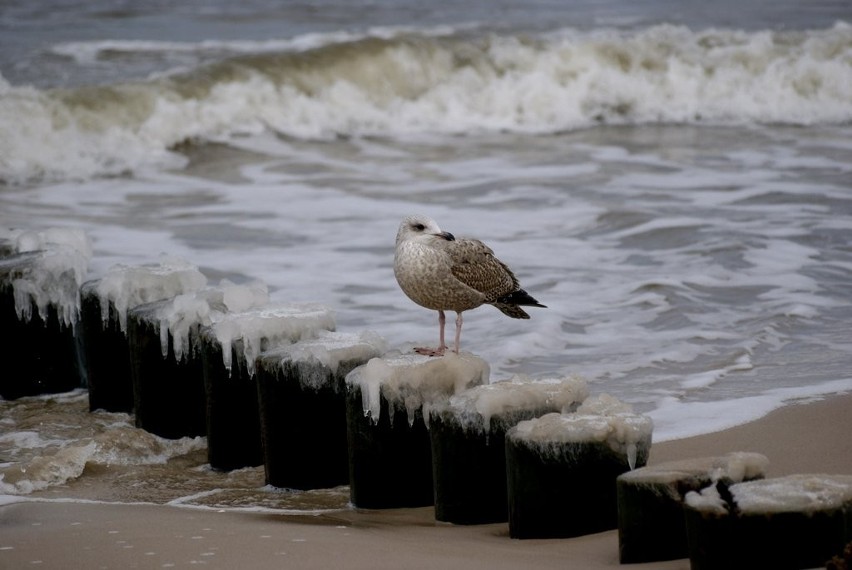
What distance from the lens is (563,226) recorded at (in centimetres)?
1081

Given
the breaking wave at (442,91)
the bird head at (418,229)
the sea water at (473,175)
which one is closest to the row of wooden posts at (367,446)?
the sea water at (473,175)

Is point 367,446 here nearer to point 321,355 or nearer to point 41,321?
point 321,355

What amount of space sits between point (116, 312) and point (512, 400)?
8.79 feet

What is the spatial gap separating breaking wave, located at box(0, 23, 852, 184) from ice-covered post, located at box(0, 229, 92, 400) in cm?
775

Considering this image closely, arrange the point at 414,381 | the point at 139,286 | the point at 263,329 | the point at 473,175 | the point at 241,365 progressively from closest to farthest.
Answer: the point at 414,381 → the point at 263,329 → the point at 241,365 → the point at 139,286 → the point at 473,175

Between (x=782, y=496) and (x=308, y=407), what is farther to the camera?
(x=308, y=407)

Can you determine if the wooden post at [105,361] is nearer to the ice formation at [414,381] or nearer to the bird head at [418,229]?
the bird head at [418,229]

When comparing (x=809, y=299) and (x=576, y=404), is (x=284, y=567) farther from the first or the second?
(x=809, y=299)

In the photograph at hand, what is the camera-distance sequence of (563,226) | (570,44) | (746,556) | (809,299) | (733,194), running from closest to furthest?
(746,556), (809,299), (563,226), (733,194), (570,44)

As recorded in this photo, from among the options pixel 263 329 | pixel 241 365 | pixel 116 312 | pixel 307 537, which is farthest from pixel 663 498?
pixel 116 312

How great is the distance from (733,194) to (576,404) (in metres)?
8.07

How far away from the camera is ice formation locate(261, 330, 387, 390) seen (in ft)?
16.4

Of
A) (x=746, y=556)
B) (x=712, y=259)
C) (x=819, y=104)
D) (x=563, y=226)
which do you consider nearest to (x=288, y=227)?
(x=563, y=226)

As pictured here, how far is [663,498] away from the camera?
144 inches
